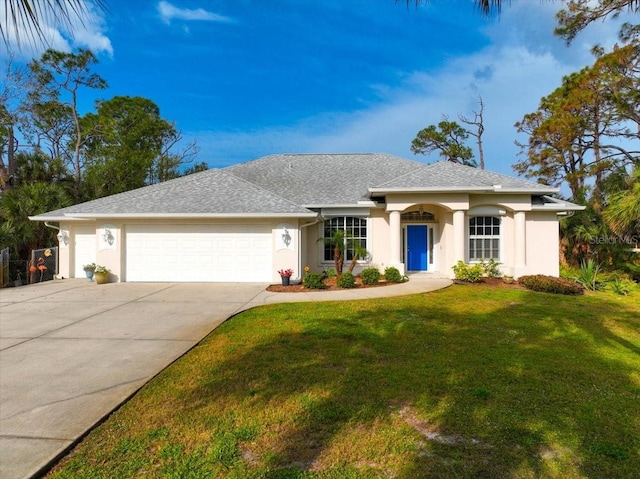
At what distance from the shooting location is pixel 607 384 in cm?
471

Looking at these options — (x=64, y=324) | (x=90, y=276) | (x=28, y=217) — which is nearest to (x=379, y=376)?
(x=64, y=324)

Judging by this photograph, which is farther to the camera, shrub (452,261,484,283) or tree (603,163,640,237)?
shrub (452,261,484,283)

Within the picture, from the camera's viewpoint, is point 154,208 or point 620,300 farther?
point 154,208

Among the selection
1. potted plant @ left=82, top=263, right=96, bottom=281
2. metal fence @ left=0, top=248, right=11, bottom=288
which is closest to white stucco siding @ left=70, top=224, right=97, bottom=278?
potted plant @ left=82, top=263, right=96, bottom=281

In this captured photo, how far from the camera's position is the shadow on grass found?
10.3 ft

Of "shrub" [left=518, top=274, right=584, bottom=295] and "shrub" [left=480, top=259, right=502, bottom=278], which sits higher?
"shrub" [left=480, top=259, right=502, bottom=278]

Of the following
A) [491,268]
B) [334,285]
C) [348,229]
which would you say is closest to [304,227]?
[348,229]

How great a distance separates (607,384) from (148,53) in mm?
17104

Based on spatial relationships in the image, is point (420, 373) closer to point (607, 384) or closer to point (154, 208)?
point (607, 384)

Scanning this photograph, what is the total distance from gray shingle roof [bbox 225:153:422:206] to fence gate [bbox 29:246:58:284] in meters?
A: 9.02

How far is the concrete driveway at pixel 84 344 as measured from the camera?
11.9 ft

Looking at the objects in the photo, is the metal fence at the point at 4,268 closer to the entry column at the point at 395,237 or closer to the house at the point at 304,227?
the house at the point at 304,227

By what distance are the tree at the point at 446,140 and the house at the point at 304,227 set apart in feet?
65.3

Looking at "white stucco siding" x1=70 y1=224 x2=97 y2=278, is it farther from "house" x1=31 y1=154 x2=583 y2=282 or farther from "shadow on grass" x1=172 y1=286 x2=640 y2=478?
"shadow on grass" x1=172 y1=286 x2=640 y2=478
